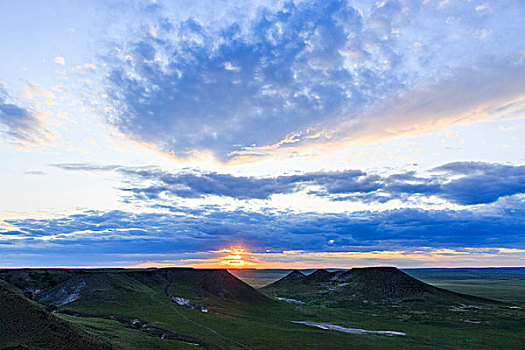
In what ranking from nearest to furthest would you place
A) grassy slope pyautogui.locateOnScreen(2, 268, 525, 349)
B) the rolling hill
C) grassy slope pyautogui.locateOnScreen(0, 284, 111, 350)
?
grassy slope pyautogui.locateOnScreen(0, 284, 111, 350), grassy slope pyautogui.locateOnScreen(2, 268, 525, 349), the rolling hill

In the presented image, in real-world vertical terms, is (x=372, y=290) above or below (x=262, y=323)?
above

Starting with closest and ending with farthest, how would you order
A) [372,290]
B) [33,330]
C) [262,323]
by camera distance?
[33,330]
[262,323]
[372,290]

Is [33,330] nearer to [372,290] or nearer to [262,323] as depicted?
[262,323]

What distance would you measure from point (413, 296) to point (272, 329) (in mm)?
77882

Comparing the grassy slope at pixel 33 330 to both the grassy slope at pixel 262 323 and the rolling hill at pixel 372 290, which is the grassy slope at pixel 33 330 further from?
the rolling hill at pixel 372 290

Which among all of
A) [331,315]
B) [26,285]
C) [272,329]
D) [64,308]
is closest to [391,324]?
[331,315]

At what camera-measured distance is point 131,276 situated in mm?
117250

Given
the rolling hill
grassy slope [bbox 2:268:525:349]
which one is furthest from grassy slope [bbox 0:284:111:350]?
the rolling hill

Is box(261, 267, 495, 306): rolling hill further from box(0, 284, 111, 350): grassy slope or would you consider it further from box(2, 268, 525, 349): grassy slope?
box(0, 284, 111, 350): grassy slope

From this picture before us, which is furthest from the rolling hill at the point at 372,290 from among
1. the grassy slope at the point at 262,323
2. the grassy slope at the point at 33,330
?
the grassy slope at the point at 33,330

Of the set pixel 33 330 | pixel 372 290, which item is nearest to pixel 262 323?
pixel 33 330

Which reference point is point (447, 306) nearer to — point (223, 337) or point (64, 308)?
point (223, 337)

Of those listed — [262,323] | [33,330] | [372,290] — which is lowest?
[262,323]

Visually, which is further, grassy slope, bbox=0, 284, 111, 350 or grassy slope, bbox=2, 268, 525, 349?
grassy slope, bbox=2, 268, 525, 349
